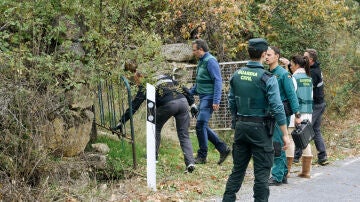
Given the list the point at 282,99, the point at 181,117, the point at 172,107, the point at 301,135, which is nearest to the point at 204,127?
the point at 181,117

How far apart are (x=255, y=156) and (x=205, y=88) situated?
3.46 metres

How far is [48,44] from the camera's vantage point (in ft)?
27.1

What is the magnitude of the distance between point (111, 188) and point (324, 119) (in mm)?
8873

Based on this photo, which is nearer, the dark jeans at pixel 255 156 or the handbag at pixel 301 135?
the dark jeans at pixel 255 156

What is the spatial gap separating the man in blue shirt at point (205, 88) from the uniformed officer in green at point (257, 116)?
10.00 ft

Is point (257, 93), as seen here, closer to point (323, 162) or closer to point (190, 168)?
point (190, 168)

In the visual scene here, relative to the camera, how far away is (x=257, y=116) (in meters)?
6.75

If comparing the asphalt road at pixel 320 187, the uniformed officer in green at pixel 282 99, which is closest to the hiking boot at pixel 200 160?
the asphalt road at pixel 320 187

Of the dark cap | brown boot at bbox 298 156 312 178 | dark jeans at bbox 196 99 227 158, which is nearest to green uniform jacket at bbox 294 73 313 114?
brown boot at bbox 298 156 312 178

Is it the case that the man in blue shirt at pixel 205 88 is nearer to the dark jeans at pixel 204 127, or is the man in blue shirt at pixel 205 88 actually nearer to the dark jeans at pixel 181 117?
the dark jeans at pixel 204 127

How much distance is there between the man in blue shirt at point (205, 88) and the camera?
992 cm

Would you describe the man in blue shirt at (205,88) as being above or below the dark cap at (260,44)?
below

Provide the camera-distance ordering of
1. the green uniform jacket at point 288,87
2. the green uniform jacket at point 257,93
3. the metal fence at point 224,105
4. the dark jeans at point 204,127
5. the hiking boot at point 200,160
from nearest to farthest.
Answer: the green uniform jacket at point 257,93, the green uniform jacket at point 288,87, the dark jeans at point 204,127, the hiking boot at point 200,160, the metal fence at point 224,105

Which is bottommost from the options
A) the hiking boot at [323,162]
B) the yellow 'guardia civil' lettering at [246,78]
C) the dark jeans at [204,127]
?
the hiking boot at [323,162]
